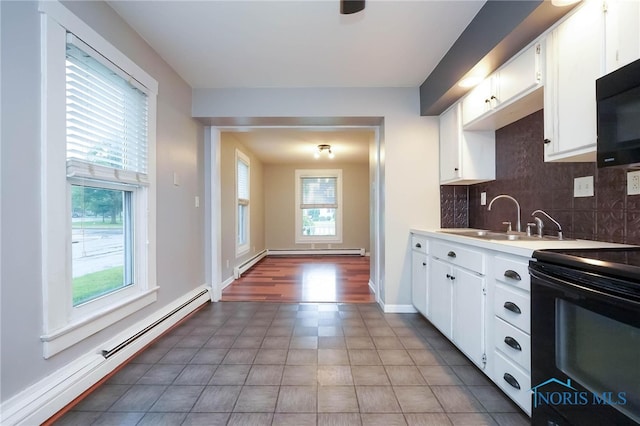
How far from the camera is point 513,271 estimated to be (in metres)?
1.51

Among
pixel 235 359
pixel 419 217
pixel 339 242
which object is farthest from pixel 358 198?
pixel 235 359

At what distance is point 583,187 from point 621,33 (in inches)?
34.1

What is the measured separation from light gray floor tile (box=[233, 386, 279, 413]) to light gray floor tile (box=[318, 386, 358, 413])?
10.4 inches

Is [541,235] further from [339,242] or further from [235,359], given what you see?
[339,242]

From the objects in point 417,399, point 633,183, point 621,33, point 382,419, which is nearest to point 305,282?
point 417,399

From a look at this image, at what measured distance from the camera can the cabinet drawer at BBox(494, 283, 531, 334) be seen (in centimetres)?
142

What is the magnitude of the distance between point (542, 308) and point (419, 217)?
191 cm

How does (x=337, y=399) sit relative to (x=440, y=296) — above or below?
below

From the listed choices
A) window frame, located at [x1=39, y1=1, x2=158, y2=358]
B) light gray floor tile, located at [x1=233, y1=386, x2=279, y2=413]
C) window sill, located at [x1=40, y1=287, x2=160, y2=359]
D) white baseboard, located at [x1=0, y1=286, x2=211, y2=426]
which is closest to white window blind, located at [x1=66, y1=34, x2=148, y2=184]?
Answer: window frame, located at [x1=39, y1=1, x2=158, y2=358]

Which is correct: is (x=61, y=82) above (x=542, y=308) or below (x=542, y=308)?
above

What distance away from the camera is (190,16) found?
2.02 metres

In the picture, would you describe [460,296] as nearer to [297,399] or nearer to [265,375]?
[297,399]

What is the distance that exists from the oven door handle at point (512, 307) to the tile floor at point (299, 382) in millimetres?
545

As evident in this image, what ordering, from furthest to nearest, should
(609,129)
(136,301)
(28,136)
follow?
(136,301)
(28,136)
(609,129)
